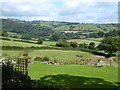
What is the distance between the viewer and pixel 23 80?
1112 centimetres

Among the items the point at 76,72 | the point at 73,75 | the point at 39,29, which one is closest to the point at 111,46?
the point at 76,72

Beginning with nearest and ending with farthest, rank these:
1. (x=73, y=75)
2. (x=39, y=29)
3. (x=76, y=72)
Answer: (x=73, y=75) → (x=76, y=72) → (x=39, y=29)

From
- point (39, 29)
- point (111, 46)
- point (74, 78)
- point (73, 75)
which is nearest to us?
point (74, 78)

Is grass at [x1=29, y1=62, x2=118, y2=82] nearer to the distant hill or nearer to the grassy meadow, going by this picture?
the grassy meadow

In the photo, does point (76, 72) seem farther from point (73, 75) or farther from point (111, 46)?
point (111, 46)

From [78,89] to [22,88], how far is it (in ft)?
16.4

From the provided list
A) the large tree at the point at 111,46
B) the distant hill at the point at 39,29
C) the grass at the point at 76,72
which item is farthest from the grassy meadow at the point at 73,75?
the distant hill at the point at 39,29

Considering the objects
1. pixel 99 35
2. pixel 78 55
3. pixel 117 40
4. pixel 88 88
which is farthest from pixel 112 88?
pixel 99 35

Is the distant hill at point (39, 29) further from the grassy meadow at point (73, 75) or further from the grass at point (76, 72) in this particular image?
the grass at point (76, 72)

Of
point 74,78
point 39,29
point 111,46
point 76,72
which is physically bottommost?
point 76,72

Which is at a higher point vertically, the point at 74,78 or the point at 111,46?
the point at 111,46

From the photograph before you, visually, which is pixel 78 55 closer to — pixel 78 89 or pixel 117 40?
pixel 117 40

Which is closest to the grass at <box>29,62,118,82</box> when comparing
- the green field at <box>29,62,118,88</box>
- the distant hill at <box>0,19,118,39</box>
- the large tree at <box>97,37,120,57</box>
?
the green field at <box>29,62,118,88</box>

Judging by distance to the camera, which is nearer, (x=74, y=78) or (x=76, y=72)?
(x=74, y=78)
